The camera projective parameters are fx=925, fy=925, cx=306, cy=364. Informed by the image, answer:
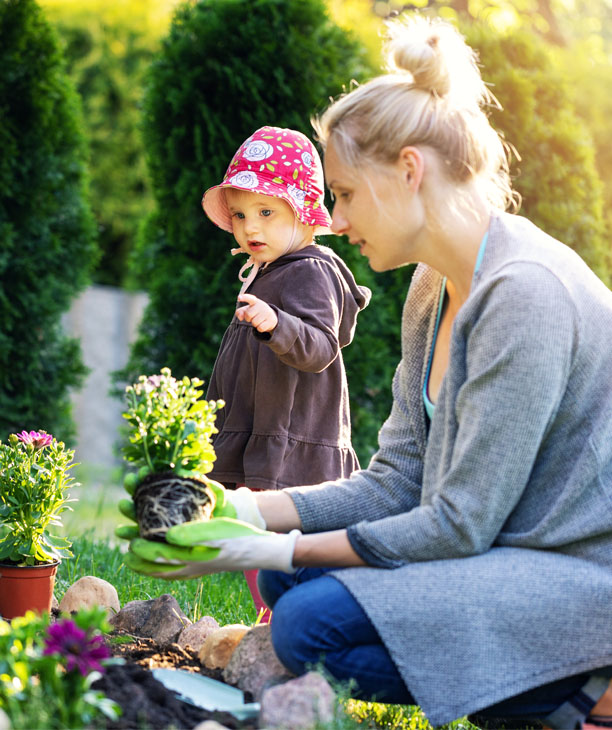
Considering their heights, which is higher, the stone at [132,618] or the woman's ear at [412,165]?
the woman's ear at [412,165]

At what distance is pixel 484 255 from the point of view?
2.09m

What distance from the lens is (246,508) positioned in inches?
86.4

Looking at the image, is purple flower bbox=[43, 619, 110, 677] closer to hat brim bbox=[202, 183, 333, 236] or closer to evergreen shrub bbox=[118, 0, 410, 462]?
hat brim bbox=[202, 183, 333, 236]

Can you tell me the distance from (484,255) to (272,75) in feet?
9.36

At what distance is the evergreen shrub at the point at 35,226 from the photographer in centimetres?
518

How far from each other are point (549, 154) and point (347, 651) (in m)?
3.73

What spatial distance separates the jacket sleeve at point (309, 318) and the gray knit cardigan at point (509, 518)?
0.75 metres

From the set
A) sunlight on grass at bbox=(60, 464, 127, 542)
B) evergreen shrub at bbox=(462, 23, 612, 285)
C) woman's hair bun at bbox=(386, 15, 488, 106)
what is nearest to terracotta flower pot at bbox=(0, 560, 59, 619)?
woman's hair bun at bbox=(386, 15, 488, 106)

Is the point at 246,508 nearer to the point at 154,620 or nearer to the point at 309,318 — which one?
the point at 154,620

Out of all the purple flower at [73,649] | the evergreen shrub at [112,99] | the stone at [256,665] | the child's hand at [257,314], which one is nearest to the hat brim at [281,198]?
the child's hand at [257,314]

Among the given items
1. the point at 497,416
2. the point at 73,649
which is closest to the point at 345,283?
the point at 497,416

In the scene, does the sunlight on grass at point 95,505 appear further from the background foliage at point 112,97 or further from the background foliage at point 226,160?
the background foliage at point 112,97

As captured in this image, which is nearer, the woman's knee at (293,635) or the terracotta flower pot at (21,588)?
the woman's knee at (293,635)

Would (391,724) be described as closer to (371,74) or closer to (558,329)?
(558,329)
